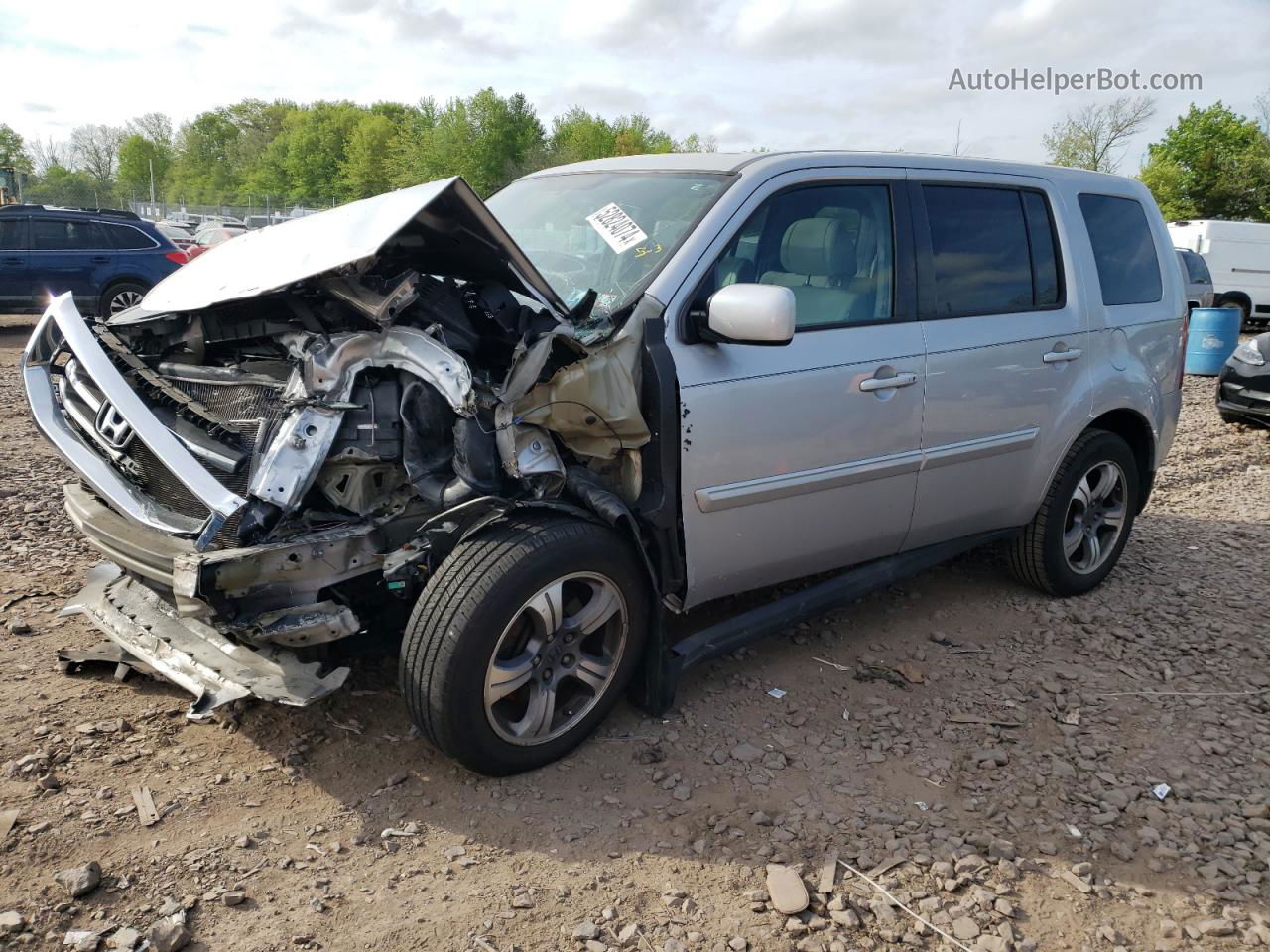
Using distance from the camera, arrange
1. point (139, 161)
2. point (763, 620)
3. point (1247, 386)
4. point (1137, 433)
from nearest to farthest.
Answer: point (763, 620)
point (1137, 433)
point (1247, 386)
point (139, 161)

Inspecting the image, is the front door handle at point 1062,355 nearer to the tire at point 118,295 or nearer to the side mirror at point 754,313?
the side mirror at point 754,313

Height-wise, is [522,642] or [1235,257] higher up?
[1235,257]

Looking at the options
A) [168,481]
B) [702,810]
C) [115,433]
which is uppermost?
[115,433]

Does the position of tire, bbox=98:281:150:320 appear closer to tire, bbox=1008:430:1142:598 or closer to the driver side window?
the driver side window

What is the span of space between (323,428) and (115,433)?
2.24 ft

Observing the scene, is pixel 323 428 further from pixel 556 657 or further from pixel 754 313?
pixel 754 313

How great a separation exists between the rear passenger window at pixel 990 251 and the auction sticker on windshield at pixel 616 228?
3.97 feet

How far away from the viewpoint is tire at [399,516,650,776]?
8.84 feet

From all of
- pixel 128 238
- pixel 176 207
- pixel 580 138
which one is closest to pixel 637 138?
pixel 580 138

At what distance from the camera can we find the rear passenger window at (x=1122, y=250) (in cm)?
440

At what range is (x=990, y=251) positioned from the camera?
3.94m

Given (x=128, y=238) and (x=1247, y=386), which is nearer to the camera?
(x=1247, y=386)

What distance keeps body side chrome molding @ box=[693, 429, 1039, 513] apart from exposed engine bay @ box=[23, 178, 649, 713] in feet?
1.09

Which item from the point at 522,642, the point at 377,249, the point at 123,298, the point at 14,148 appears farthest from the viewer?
the point at 14,148
